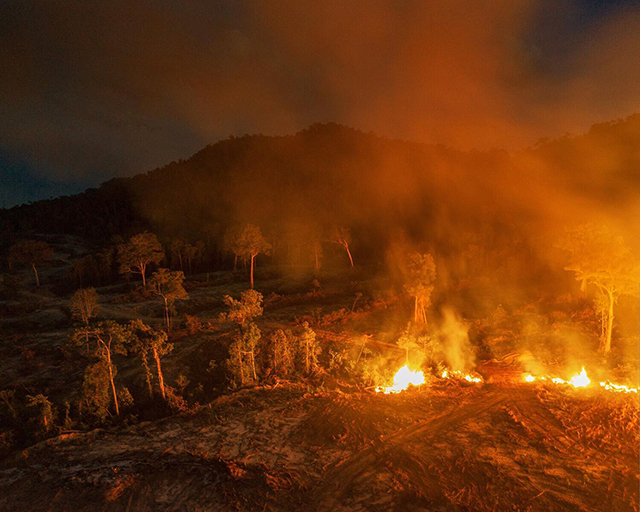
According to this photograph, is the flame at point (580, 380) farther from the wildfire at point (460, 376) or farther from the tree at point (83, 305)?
the tree at point (83, 305)

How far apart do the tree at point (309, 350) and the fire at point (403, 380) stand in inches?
149

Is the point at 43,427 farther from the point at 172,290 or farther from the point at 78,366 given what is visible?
the point at 172,290

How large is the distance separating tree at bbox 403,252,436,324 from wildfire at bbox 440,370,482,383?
6647 millimetres

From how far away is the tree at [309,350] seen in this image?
1820 centimetres

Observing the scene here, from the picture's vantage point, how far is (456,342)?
856 inches

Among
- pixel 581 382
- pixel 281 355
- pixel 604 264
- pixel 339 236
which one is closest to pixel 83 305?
pixel 281 355

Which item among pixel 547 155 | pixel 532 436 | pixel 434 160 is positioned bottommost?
pixel 532 436

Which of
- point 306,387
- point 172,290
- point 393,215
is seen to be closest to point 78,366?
point 172,290

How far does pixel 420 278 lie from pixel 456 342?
488cm

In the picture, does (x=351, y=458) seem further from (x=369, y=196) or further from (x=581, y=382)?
(x=369, y=196)

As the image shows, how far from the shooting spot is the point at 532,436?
12.5m

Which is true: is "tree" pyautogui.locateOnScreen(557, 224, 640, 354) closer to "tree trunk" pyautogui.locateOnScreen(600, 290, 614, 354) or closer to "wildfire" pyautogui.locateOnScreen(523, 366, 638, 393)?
"tree trunk" pyautogui.locateOnScreen(600, 290, 614, 354)

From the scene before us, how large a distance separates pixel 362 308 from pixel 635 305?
801 inches

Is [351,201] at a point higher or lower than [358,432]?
higher
